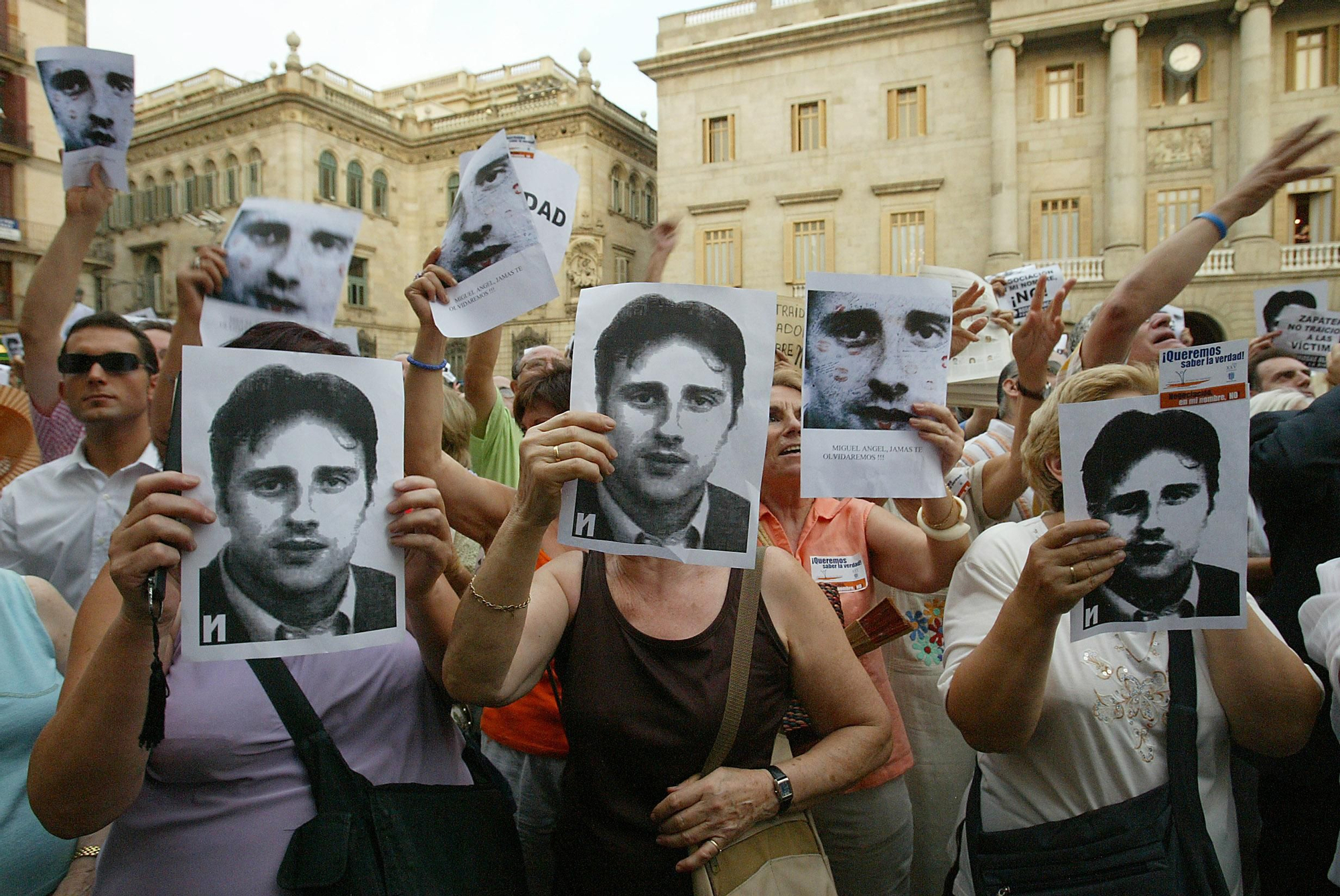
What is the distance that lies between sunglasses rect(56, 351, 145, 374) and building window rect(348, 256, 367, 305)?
29.5 metres

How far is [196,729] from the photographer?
A: 1.61m

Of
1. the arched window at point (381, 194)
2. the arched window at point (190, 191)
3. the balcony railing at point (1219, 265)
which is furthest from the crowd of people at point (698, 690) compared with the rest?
the arched window at point (190, 191)

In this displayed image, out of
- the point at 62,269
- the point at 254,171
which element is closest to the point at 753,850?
the point at 62,269

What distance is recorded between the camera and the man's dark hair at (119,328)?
2977mm

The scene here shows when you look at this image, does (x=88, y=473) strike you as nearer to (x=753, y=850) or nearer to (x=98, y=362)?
(x=98, y=362)

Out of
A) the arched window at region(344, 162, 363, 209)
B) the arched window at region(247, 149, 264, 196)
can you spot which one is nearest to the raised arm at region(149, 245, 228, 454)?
the arched window at region(344, 162, 363, 209)

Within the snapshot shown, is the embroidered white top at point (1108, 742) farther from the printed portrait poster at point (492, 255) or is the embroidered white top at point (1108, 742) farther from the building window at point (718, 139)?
the building window at point (718, 139)

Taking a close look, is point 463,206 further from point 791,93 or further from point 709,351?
point 791,93

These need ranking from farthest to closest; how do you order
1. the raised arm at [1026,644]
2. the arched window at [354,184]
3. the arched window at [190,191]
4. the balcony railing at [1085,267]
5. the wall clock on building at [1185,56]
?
the arched window at [190,191] → the arched window at [354,184] → the balcony railing at [1085,267] → the wall clock on building at [1185,56] → the raised arm at [1026,644]

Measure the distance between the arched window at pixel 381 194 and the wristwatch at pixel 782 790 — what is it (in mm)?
32868

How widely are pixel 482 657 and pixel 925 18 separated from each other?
79.6 feet

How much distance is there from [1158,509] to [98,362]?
10.6 feet

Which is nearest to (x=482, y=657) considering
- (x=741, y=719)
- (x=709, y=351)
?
(x=741, y=719)

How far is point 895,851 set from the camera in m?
2.45
